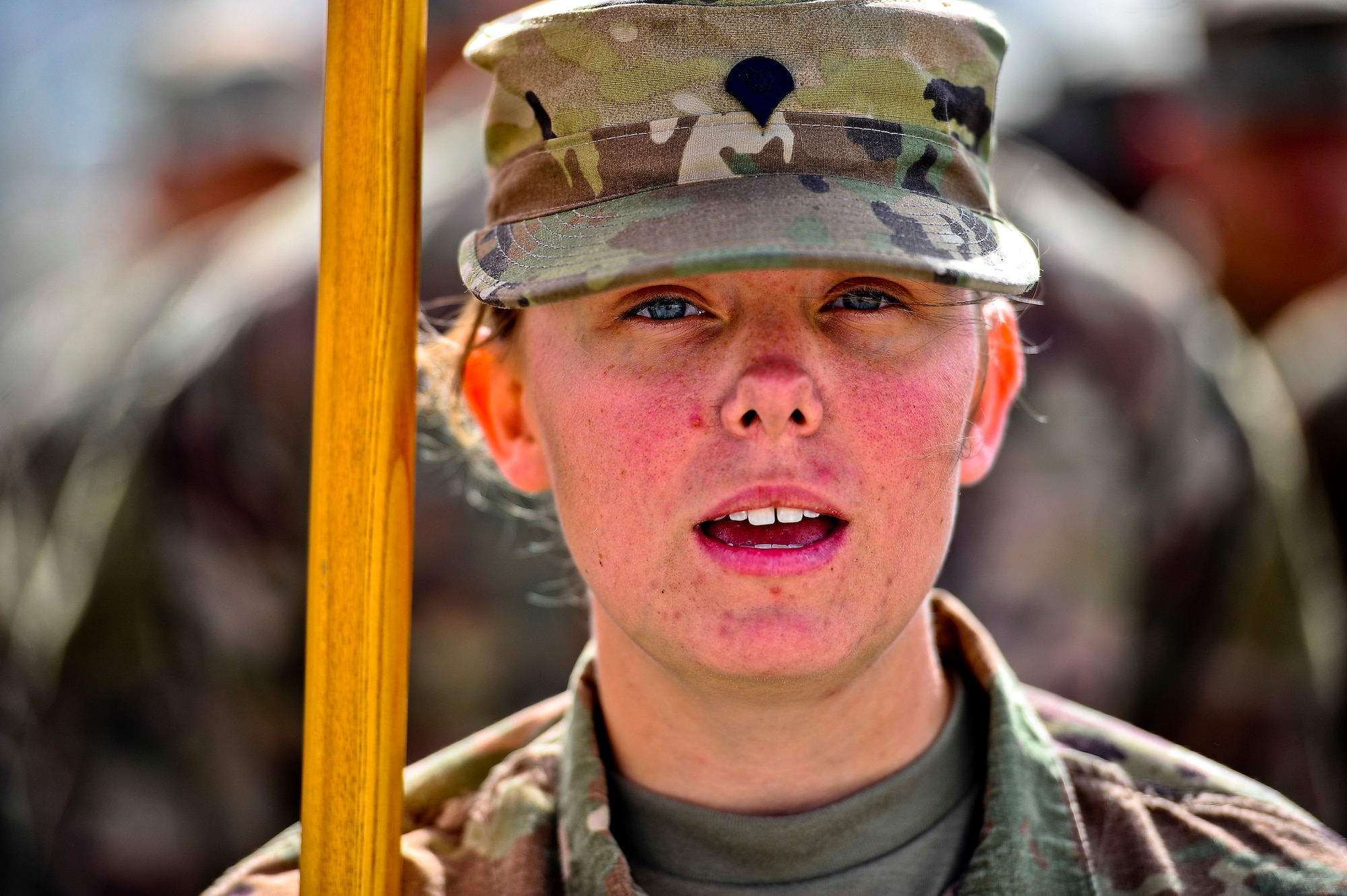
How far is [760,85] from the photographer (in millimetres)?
1623

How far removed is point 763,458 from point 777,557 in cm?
12

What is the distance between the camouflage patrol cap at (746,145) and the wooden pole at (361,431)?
A: 0.43ft

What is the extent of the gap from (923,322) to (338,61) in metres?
0.77

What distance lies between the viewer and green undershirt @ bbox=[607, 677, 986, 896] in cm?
180

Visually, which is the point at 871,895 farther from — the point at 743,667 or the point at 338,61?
the point at 338,61

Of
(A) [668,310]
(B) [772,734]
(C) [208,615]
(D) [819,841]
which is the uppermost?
(A) [668,310]

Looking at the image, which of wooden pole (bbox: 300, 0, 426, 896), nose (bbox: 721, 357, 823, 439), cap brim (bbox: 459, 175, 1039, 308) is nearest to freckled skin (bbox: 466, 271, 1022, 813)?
nose (bbox: 721, 357, 823, 439)

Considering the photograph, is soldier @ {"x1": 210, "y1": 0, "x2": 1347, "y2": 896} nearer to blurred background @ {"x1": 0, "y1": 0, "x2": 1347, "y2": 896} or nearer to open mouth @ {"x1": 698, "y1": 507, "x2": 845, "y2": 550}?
open mouth @ {"x1": 698, "y1": 507, "x2": 845, "y2": 550}

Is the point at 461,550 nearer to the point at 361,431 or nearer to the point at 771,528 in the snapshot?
the point at 361,431

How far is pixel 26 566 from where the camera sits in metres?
4.89

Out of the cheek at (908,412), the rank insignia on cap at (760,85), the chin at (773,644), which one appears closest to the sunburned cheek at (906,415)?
the cheek at (908,412)

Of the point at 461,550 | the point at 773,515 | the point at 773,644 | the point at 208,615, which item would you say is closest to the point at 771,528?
the point at 773,515

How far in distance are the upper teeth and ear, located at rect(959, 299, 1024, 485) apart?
0.32m

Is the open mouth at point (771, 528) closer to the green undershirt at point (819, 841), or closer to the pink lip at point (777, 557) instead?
the pink lip at point (777, 557)
